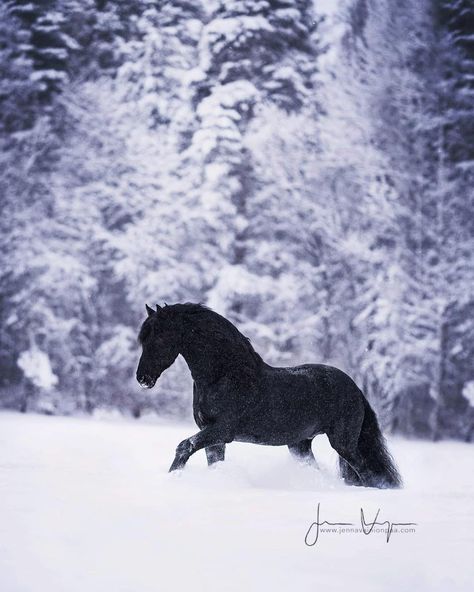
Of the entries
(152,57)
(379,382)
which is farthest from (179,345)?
(152,57)

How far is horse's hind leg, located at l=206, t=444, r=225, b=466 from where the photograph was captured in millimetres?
4780

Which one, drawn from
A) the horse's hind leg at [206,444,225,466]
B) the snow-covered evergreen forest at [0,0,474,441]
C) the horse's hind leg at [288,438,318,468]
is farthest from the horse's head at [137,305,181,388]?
the snow-covered evergreen forest at [0,0,474,441]

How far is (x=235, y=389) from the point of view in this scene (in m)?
4.61

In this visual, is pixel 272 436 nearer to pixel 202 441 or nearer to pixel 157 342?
pixel 202 441

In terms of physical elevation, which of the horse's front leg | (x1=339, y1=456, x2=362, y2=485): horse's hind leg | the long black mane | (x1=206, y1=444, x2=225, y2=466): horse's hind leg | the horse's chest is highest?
the long black mane

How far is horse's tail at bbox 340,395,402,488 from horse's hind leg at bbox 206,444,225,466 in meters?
0.98

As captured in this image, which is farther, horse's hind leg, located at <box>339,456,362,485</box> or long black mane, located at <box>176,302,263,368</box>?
horse's hind leg, located at <box>339,456,362,485</box>

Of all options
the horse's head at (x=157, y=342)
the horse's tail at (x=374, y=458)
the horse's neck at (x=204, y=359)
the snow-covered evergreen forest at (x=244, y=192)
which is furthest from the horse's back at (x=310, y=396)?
the snow-covered evergreen forest at (x=244, y=192)

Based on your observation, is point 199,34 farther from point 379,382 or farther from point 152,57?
point 379,382

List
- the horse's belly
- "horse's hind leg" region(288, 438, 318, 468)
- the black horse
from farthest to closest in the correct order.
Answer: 1. "horse's hind leg" region(288, 438, 318, 468)
2. the horse's belly
3. the black horse

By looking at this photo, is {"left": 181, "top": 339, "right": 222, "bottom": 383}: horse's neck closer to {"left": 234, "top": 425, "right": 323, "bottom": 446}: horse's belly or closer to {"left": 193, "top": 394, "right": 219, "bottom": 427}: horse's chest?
{"left": 193, "top": 394, "right": 219, "bottom": 427}: horse's chest

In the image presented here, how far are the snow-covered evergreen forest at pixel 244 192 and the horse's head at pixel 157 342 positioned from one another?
8.22 metres

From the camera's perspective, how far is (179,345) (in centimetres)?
459

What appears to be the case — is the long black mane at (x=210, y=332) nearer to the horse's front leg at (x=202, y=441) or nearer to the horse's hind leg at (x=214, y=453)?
the horse's front leg at (x=202, y=441)
